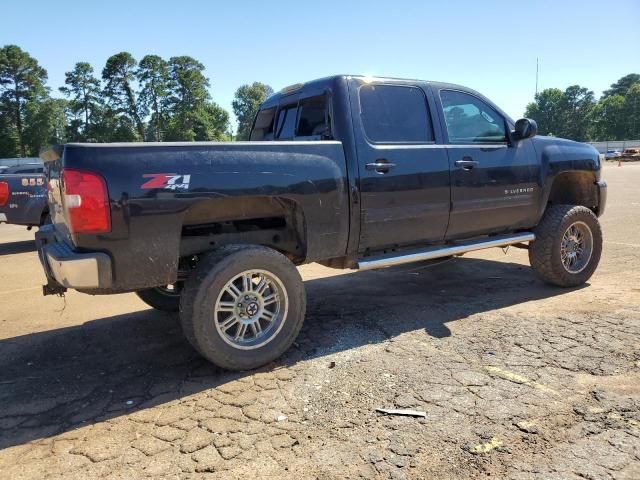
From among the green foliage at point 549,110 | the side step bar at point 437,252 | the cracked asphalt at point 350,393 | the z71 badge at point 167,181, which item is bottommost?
the cracked asphalt at point 350,393

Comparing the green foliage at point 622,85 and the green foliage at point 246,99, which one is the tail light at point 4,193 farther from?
the green foliage at point 622,85

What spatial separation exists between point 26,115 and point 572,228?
81913 mm

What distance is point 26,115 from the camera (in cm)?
7156

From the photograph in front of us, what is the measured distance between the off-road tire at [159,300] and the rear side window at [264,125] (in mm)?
1947

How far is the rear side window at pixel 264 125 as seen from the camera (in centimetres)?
531

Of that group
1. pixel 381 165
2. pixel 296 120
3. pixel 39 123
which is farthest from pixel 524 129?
pixel 39 123

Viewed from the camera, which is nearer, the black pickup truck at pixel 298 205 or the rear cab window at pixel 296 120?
the black pickup truck at pixel 298 205

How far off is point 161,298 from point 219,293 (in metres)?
1.58

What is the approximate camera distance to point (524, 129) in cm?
504

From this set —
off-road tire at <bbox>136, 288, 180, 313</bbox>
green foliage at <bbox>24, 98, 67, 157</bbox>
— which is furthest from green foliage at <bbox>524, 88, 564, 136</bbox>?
off-road tire at <bbox>136, 288, 180, 313</bbox>

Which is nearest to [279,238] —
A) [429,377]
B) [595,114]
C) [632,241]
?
[429,377]

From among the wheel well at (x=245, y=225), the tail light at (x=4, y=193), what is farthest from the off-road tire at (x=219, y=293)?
the tail light at (x=4, y=193)

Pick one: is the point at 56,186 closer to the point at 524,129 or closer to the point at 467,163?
the point at 467,163

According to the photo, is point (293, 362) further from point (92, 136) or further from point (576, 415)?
point (92, 136)
